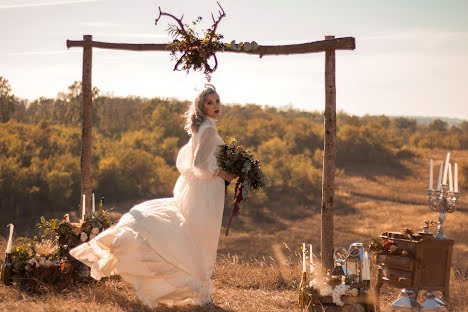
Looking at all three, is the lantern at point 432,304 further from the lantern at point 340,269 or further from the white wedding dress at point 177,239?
the white wedding dress at point 177,239

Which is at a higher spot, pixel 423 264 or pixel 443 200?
pixel 443 200

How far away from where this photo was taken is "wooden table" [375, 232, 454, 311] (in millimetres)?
4602

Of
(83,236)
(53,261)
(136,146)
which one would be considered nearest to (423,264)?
(83,236)

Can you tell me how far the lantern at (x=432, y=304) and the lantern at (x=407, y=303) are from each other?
67 mm

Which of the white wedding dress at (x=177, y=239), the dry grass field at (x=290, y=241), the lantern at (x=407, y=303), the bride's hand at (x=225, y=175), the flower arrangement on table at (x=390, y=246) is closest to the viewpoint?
the lantern at (x=407, y=303)

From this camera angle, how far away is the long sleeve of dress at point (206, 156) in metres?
4.77

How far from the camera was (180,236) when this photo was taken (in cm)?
473

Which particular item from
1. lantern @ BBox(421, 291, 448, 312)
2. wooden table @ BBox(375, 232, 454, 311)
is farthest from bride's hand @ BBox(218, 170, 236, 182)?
lantern @ BBox(421, 291, 448, 312)

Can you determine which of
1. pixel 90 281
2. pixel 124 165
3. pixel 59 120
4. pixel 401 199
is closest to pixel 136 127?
pixel 59 120

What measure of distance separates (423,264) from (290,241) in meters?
14.1

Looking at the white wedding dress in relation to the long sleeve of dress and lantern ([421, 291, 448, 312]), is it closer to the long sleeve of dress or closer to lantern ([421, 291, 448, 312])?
the long sleeve of dress

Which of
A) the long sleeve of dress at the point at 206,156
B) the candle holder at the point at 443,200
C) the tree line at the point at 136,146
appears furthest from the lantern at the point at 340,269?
the tree line at the point at 136,146

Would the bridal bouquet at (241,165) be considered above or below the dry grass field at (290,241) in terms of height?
above

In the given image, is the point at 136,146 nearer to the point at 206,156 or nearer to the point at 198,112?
the point at 198,112
